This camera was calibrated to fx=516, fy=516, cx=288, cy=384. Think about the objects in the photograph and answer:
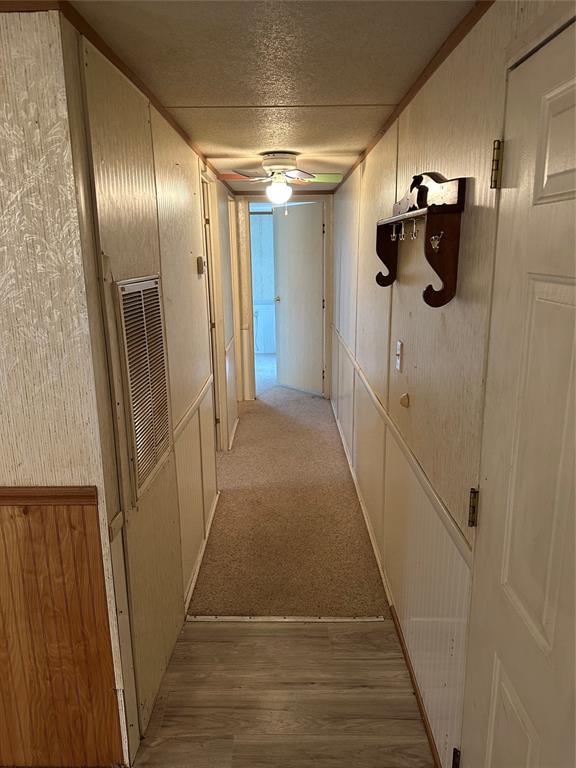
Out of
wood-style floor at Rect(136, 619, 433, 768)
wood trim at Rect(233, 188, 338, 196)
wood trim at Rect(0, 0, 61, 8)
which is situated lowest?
wood-style floor at Rect(136, 619, 433, 768)

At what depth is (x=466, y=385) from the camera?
4.51 ft

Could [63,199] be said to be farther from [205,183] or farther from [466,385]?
[205,183]

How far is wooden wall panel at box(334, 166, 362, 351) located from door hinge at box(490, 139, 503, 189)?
2.38 meters

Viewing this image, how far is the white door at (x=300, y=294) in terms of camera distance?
554 cm

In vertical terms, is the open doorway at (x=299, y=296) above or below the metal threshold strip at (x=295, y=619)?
above

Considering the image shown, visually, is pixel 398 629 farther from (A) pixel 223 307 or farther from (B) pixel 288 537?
(A) pixel 223 307

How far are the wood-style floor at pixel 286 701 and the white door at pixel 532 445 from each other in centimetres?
69

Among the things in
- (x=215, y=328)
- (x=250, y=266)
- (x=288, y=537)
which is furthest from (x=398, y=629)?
(x=250, y=266)

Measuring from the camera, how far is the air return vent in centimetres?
164

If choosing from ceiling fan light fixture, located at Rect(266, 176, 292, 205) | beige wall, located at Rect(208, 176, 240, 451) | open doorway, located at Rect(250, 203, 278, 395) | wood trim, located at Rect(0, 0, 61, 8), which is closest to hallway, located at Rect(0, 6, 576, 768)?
wood trim, located at Rect(0, 0, 61, 8)

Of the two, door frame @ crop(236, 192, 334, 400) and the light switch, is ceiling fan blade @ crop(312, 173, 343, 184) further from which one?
the light switch

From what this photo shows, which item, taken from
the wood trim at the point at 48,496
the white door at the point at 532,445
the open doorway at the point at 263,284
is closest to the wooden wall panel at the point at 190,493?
the wood trim at the point at 48,496

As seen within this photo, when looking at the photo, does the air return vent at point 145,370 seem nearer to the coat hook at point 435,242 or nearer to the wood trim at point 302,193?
the coat hook at point 435,242

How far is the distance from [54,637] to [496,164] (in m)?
1.79
